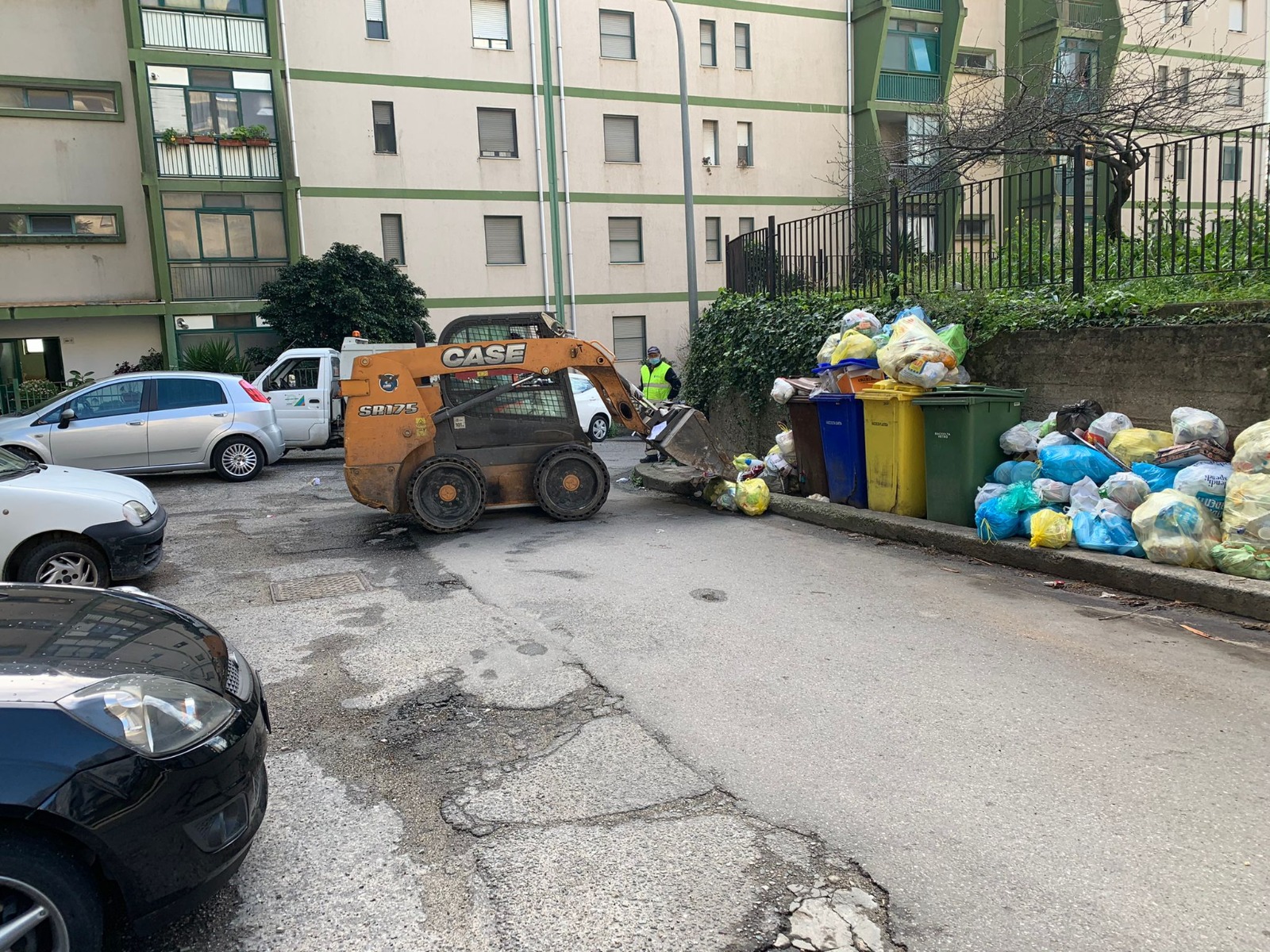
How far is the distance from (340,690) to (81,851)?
245 cm

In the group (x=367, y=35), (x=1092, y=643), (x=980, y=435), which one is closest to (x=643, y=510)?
(x=980, y=435)

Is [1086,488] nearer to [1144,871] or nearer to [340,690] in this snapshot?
[1144,871]

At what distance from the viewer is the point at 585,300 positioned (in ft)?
94.1

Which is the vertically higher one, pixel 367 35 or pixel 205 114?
pixel 367 35

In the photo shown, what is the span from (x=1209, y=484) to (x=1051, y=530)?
3.49 ft

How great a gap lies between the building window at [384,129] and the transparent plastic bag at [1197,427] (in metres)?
23.8

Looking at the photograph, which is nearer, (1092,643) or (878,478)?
(1092,643)

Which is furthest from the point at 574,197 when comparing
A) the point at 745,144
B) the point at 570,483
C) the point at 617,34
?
the point at 570,483

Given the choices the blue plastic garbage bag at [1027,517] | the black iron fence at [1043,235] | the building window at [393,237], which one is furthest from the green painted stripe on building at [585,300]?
the blue plastic garbage bag at [1027,517]

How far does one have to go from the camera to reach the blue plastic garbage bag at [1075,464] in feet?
23.1

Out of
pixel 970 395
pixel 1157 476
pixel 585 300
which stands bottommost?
pixel 1157 476

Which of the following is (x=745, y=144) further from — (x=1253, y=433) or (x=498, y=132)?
(x=1253, y=433)

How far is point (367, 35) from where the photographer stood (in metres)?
25.6

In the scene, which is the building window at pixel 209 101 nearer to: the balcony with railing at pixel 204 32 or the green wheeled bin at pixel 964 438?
the balcony with railing at pixel 204 32
